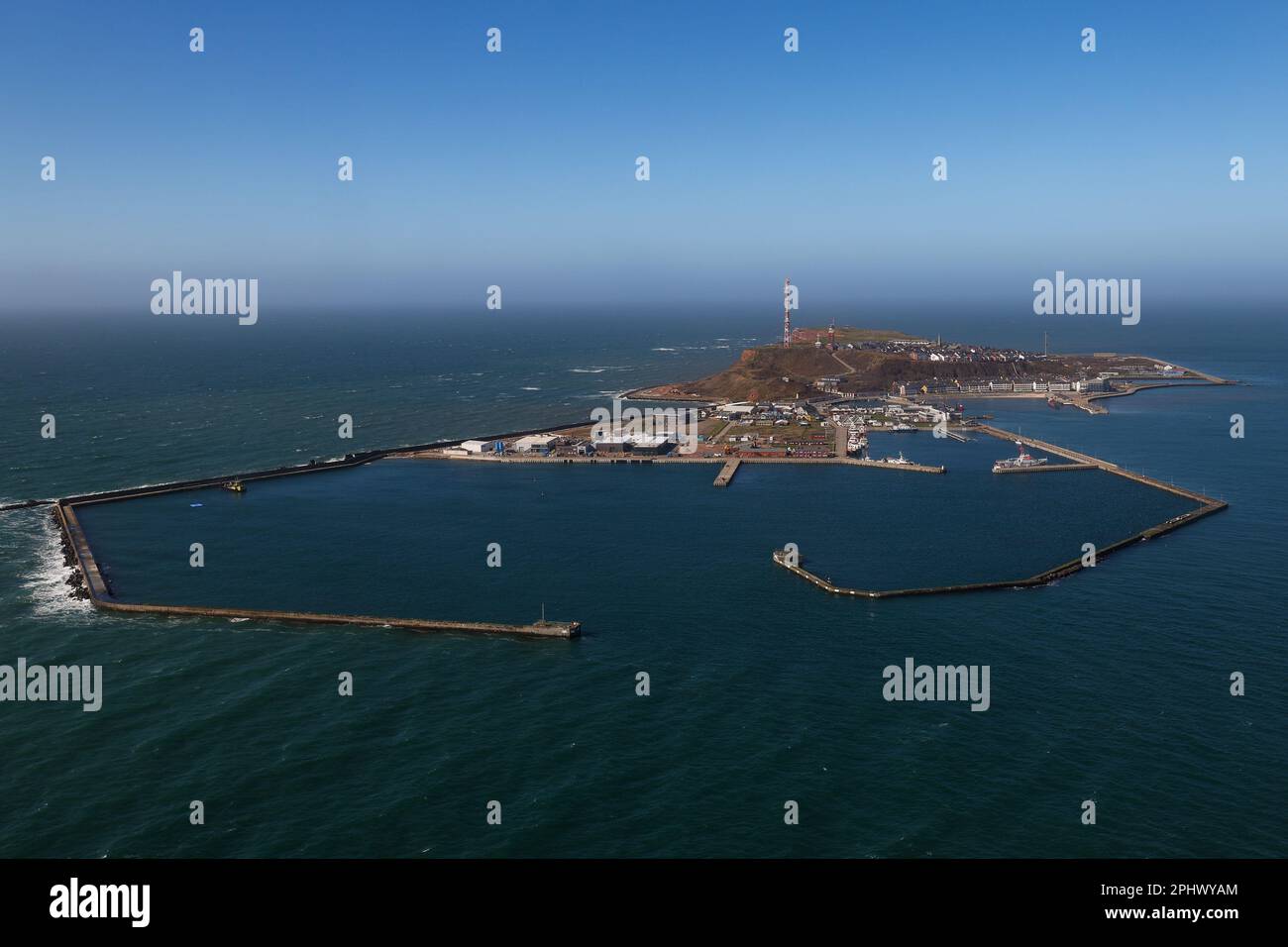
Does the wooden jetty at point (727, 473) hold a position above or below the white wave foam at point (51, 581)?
→ above

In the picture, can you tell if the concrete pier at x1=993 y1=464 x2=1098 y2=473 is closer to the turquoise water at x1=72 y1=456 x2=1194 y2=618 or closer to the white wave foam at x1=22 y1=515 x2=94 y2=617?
the turquoise water at x1=72 y1=456 x2=1194 y2=618

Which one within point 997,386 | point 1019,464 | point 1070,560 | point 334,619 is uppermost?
point 997,386

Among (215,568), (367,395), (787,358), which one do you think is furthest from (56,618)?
(787,358)

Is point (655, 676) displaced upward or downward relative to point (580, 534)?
downward

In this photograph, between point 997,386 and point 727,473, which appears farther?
point 997,386

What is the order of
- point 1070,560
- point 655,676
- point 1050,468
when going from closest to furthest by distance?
point 655,676 < point 1070,560 < point 1050,468

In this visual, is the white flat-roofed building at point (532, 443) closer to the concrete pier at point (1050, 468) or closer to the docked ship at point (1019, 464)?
the docked ship at point (1019, 464)

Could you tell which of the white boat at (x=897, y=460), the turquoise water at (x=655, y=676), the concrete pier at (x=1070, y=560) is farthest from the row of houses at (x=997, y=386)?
the turquoise water at (x=655, y=676)

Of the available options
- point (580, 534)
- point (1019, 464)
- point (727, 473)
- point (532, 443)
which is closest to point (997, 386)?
point (1019, 464)

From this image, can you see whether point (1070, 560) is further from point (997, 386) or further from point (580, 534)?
point (997, 386)
